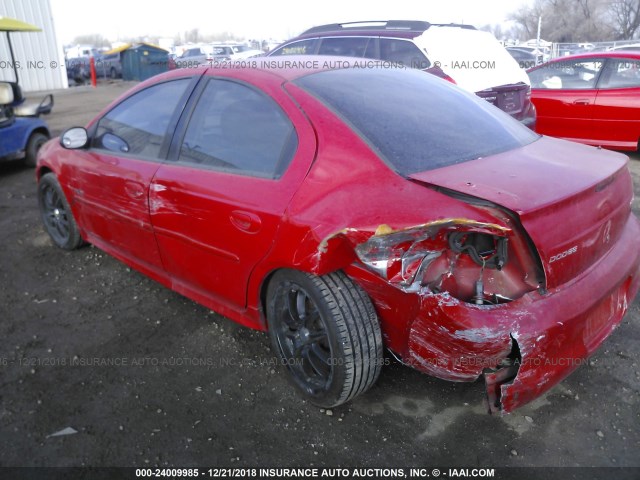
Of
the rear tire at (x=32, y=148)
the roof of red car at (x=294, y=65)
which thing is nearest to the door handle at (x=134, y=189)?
the roof of red car at (x=294, y=65)

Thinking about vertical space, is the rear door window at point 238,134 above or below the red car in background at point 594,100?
above

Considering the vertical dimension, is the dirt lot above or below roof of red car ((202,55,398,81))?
below

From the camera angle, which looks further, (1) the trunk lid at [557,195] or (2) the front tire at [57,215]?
(2) the front tire at [57,215]

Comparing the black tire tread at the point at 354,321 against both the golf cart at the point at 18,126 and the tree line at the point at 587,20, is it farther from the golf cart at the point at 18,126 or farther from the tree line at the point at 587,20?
the tree line at the point at 587,20

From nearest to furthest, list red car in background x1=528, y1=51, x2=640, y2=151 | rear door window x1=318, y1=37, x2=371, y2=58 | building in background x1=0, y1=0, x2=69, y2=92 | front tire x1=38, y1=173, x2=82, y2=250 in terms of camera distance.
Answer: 1. front tire x1=38, y1=173, x2=82, y2=250
2. red car in background x1=528, y1=51, x2=640, y2=151
3. rear door window x1=318, y1=37, x2=371, y2=58
4. building in background x1=0, y1=0, x2=69, y2=92

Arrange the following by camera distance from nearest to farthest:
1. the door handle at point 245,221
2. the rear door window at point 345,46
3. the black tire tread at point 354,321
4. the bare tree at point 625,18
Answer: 1. the black tire tread at point 354,321
2. the door handle at point 245,221
3. the rear door window at point 345,46
4. the bare tree at point 625,18

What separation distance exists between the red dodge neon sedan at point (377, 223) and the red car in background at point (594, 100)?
4.81 metres

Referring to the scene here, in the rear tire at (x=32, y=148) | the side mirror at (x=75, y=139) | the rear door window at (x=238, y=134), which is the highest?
the rear door window at (x=238, y=134)

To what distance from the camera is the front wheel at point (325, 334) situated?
2.21 meters

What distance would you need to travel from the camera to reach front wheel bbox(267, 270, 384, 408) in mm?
2215

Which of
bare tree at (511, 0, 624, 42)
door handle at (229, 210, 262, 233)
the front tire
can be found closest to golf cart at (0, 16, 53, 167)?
the front tire

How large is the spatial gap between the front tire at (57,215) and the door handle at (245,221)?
6.95 feet

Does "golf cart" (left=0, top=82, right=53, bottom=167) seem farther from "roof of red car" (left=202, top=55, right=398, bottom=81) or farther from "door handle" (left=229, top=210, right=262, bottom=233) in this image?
"door handle" (left=229, top=210, right=262, bottom=233)

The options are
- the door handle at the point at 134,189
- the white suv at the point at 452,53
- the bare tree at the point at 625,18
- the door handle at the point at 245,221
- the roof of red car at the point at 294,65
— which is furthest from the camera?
the bare tree at the point at 625,18
